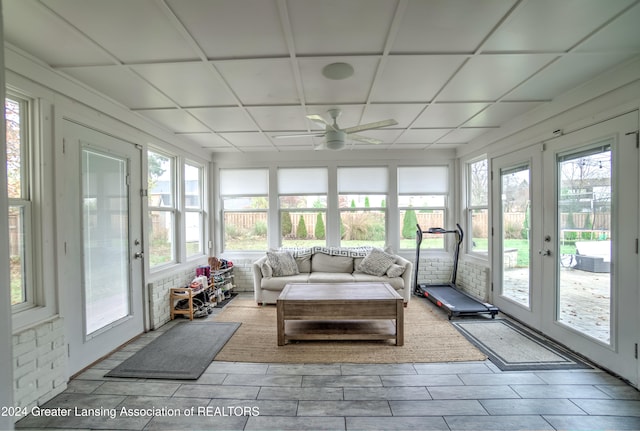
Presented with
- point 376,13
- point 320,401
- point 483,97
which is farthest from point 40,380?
point 483,97

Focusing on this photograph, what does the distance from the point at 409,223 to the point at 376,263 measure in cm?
130

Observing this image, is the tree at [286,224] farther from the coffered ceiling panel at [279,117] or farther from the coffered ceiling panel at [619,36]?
the coffered ceiling panel at [619,36]

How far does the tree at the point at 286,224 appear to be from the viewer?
5336mm

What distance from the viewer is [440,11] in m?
1.62

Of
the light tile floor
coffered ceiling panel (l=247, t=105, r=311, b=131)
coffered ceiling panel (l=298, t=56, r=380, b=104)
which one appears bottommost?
the light tile floor

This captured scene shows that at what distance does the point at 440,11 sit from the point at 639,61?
1.88 meters

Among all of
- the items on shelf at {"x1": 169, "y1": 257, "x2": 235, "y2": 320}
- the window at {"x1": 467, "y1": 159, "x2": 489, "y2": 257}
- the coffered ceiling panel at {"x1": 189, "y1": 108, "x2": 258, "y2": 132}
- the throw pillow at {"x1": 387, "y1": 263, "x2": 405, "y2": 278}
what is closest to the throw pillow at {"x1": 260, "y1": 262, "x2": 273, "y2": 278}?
the items on shelf at {"x1": 169, "y1": 257, "x2": 235, "y2": 320}

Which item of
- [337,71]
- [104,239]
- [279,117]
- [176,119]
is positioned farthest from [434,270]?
[104,239]

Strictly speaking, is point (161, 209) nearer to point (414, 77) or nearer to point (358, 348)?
point (358, 348)

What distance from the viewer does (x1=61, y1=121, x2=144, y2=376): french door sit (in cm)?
248

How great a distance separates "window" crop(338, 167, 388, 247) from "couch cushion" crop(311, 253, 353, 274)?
0.54m

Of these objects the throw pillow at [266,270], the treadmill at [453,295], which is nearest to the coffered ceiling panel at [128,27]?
A: the throw pillow at [266,270]

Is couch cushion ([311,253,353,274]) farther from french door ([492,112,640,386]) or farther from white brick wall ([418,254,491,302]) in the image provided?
french door ([492,112,640,386])

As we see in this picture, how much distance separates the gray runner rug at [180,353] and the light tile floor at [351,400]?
99mm
